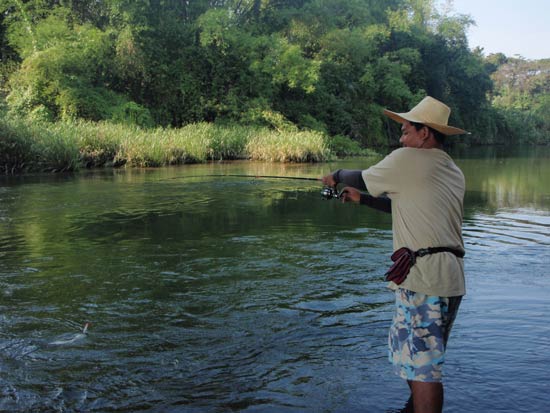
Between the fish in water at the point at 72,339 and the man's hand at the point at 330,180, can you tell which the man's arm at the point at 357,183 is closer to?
the man's hand at the point at 330,180

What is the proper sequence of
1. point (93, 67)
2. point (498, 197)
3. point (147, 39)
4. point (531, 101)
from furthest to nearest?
point (531, 101)
point (147, 39)
point (93, 67)
point (498, 197)

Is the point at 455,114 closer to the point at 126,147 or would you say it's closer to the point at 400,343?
the point at 126,147

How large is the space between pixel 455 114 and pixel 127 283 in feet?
171

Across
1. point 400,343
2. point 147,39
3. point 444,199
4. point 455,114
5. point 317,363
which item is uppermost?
point 147,39

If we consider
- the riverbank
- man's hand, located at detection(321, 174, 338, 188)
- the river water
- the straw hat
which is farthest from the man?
the riverbank

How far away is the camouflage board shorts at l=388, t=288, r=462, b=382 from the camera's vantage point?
321 cm

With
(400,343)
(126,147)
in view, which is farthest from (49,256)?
(126,147)

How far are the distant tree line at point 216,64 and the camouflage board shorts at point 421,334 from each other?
88.4 ft

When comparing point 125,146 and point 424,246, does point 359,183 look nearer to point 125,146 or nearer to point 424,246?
point 424,246

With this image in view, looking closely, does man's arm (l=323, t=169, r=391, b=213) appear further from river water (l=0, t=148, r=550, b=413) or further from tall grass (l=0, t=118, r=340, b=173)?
tall grass (l=0, t=118, r=340, b=173)

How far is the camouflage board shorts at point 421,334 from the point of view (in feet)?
10.5

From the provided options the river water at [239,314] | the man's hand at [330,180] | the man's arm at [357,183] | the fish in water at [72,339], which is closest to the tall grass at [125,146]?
the river water at [239,314]

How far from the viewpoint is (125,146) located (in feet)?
76.8

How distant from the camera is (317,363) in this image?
4.59 meters
